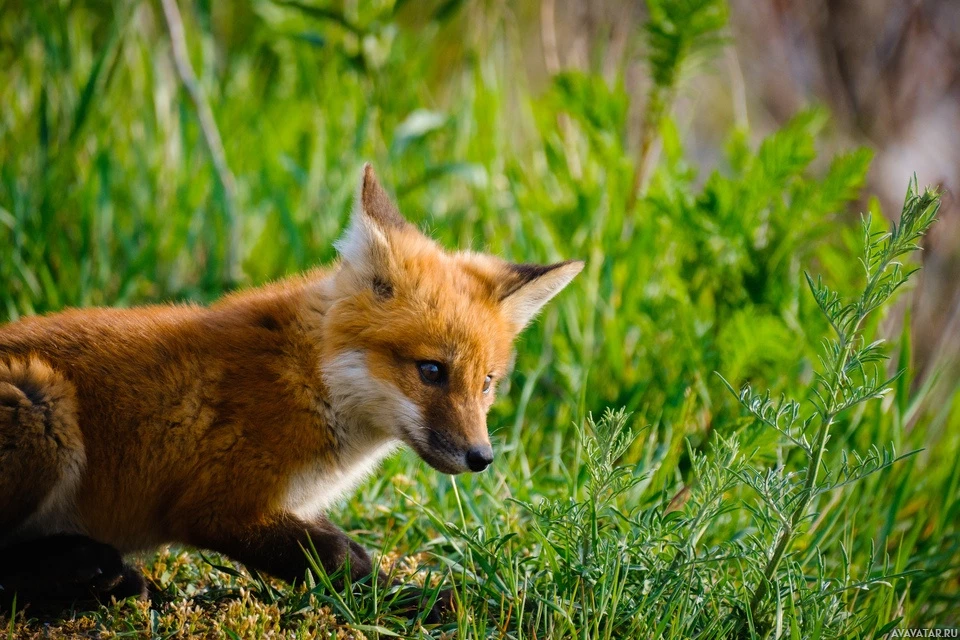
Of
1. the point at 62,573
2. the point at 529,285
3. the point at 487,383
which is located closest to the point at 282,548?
the point at 62,573

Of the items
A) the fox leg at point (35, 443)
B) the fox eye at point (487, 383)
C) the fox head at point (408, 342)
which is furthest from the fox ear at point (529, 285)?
the fox leg at point (35, 443)

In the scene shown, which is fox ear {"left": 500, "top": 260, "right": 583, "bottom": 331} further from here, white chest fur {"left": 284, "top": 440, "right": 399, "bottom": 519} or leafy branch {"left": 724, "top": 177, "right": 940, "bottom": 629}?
leafy branch {"left": 724, "top": 177, "right": 940, "bottom": 629}

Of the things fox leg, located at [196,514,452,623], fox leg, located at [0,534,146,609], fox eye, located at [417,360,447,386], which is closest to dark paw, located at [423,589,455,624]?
fox leg, located at [196,514,452,623]

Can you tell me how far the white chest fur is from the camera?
11.0 feet

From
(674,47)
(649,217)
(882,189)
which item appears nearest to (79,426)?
(649,217)

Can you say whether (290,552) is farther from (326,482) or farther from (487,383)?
(487,383)

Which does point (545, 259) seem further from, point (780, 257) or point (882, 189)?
point (882, 189)

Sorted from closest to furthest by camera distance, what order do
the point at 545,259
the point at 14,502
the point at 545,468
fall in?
the point at 14,502, the point at 545,468, the point at 545,259

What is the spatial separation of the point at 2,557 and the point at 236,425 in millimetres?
862

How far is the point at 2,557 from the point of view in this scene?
2998 millimetres

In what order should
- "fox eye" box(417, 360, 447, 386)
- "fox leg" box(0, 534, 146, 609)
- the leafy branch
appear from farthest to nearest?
"fox eye" box(417, 360, 447, 386) < "fox leg" box(0, 534, 146, 609) < the leafy branch

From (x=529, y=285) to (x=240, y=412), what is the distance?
1314 millimetres

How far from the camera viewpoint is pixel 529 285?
385 cm

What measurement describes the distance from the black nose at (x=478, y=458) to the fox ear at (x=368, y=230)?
87 cm
